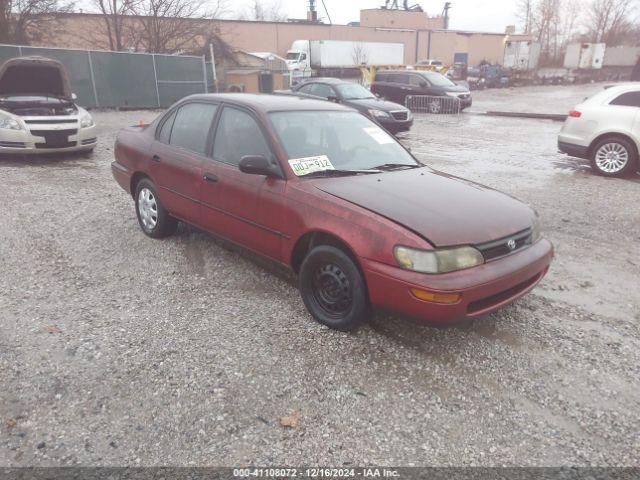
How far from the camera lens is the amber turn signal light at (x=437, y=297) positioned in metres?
2.76

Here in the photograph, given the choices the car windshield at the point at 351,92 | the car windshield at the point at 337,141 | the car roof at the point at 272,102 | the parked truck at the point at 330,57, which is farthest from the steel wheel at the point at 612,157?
the parked truck at the point at 330,57

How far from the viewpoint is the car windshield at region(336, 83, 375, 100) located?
45.2 ft

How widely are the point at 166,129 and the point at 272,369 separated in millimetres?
2989

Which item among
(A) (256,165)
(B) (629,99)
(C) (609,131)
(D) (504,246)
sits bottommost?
(D) (504,246)

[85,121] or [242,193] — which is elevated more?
[85,121]

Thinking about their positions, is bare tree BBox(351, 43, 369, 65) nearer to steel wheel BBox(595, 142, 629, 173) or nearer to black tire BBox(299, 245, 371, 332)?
steel wheel BBox(595, 142, 629, 173)

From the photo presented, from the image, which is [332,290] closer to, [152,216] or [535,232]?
[535,232]

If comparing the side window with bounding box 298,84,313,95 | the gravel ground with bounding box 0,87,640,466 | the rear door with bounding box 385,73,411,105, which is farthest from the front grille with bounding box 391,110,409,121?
the gravel ground with bounding box 0,87,640,466

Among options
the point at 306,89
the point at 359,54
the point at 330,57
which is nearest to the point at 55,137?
the point at 306,89

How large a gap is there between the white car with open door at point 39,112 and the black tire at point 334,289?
7535mm

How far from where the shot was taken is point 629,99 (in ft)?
26.8

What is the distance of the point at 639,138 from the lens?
800 cm

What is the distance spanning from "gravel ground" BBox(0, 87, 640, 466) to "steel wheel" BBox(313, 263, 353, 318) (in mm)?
185

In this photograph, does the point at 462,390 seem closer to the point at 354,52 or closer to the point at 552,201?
the point at 552,201
